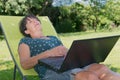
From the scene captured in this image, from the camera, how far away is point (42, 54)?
127 inches

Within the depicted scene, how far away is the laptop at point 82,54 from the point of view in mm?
2809

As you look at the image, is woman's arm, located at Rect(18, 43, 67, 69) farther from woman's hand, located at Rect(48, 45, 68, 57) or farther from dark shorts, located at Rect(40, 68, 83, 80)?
dark shorts, located at Rect(40, 68, 83, 80)

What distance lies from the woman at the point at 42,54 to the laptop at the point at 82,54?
76mm

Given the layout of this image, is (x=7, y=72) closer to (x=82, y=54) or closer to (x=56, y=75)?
(x=56, y=75)

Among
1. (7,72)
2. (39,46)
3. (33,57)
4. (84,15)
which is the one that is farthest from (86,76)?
(84,15)

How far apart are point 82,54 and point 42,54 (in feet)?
1.53

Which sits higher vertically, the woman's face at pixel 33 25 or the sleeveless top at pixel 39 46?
the woman's face at pixel 33 25

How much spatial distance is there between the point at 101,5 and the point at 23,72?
2045 cm

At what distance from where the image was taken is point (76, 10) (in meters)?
23.4

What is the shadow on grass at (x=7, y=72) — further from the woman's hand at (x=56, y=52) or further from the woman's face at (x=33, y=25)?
the woman's hand at (x=56, y=52)

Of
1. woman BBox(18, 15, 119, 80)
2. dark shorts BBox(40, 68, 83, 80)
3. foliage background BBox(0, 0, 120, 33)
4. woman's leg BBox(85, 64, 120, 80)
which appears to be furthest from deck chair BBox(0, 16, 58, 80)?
foliage background BBox(0, 0, 120, 33)

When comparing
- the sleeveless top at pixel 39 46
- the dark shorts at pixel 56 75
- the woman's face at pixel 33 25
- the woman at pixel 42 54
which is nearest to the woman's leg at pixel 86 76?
the woman at pixel 42 54

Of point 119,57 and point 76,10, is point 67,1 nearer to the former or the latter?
point 76,10

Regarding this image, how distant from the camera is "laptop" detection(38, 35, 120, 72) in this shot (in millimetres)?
2809
